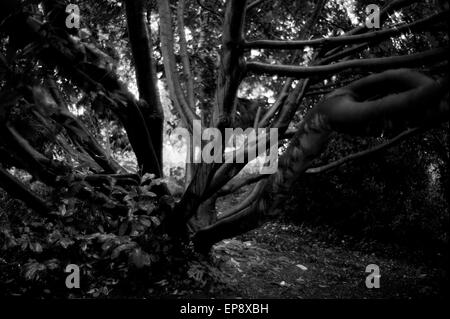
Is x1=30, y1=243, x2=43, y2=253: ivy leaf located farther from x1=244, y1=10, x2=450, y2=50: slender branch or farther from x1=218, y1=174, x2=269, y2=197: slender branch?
x1=244, y1=10, x2=450, y2=50: slender branch

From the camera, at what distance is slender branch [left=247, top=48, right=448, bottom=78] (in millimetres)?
2078

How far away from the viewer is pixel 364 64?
2.45m

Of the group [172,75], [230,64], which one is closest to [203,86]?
[172,75]

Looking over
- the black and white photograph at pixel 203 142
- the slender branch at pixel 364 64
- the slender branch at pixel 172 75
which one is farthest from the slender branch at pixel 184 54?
the slender branch at pixel 364 64

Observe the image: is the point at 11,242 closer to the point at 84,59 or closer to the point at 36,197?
the point at 36,197

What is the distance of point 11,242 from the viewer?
3740 millimetres

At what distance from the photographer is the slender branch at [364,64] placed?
208 centimetres

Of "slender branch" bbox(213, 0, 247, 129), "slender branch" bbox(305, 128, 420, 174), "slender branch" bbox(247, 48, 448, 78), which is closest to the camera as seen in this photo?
"slender branch" bbox(247, 48, 448, 78)

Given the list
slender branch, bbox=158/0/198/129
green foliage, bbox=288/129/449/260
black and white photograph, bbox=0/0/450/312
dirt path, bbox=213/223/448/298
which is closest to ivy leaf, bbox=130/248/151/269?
black and white photograph, bbox=0/0/450/312

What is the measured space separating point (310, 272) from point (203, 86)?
3532mm

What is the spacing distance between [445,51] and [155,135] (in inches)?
123

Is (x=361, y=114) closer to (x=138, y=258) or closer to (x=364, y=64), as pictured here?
(x=364, y=64)

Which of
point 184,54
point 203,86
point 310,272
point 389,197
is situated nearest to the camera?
point 184,54
